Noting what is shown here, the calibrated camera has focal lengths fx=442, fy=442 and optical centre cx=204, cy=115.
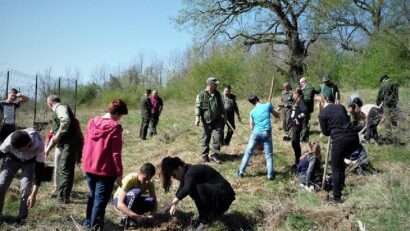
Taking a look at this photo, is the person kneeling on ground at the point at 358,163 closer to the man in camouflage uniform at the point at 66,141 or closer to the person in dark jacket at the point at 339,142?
the person in dark jacket at the point at 339,142

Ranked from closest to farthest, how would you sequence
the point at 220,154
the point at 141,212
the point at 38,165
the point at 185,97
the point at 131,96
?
the point at 38,165 → the point at 141,212 → the point at 220,154 → the point at 185,97 → the point at 131,96

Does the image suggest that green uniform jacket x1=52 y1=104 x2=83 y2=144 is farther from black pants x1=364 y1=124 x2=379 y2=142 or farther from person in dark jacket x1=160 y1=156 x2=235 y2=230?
black pants x1=364 y1=124 x2=379 y2=142

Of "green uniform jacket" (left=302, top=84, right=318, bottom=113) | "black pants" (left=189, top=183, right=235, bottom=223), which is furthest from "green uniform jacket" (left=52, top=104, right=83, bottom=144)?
"green uniform jacket" (left=302, top=84, right=318, bottom=113)

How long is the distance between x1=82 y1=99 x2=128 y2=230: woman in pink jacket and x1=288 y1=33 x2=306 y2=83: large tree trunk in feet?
70.6

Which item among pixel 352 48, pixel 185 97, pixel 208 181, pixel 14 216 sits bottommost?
pixel 14 216

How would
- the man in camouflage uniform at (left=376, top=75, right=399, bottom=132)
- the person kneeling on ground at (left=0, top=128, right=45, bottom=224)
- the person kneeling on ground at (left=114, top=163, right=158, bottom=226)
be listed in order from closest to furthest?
1. the person kneeling on ground at (left=0, top=128, right=45, bottom=224)
2. the person kneeling on ground at (left=114, top=163, right=158, bottom=226)
3. the man in camouflage uniform at (left=376, top=75, right=399, bottom=132)

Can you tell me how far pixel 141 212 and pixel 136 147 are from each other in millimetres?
6782

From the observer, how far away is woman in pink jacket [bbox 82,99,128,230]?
17.5 feet

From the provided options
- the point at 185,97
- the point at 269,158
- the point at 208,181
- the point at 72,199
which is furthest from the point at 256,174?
the point at 185,97

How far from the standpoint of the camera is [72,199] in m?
7.27

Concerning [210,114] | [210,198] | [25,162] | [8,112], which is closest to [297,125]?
[210,114]

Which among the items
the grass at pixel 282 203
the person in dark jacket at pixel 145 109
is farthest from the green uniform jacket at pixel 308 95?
the person in dark jacket at pixel 145 109

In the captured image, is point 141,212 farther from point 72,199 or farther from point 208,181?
point 72,199

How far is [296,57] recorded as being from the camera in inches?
1027
